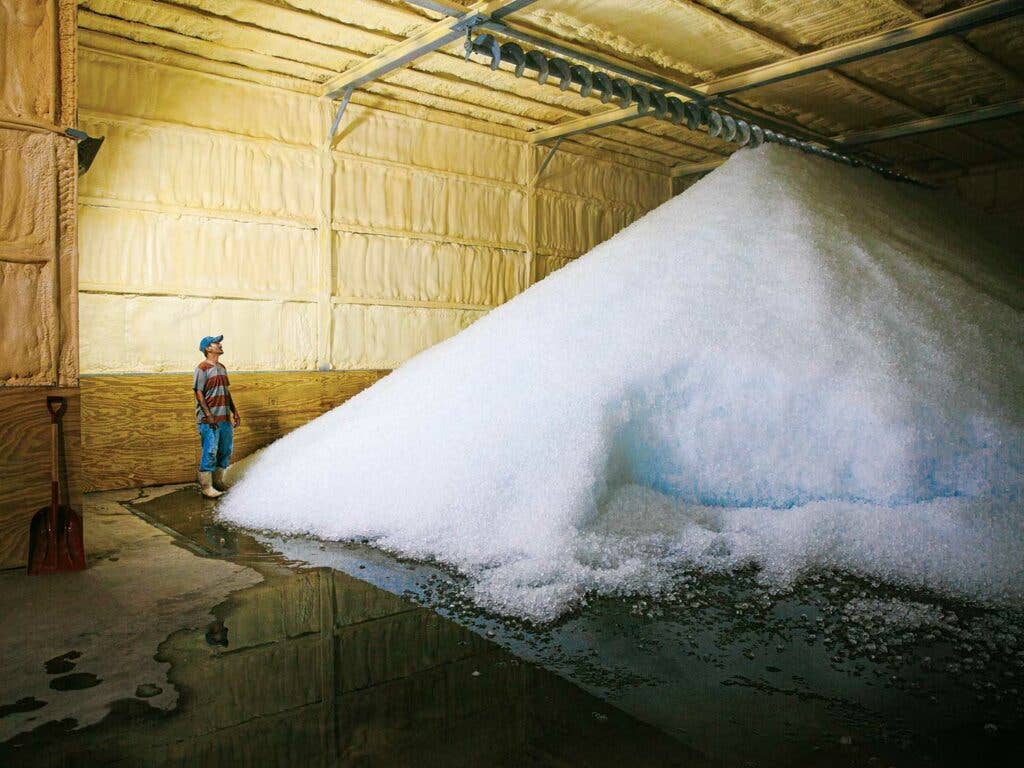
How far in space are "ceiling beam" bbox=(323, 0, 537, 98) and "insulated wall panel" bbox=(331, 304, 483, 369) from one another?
6.77 ft

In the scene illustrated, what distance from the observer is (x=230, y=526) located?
13.9ft

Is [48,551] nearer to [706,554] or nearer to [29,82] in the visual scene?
[29,82]

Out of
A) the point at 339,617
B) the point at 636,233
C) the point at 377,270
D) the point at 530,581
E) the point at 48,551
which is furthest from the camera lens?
the point at 377,270

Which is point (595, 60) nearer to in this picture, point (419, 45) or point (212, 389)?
point (419, 45)

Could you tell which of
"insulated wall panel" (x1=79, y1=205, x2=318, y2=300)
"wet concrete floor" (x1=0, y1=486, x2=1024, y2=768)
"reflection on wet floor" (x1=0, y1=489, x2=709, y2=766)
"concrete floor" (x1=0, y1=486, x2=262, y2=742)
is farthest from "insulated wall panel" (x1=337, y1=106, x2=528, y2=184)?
"reflection on wet floor" (x1=0, y1=489, x2=709, y2=766)

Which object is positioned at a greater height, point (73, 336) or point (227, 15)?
point (227, 15)

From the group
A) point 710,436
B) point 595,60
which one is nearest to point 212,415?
point 710,436

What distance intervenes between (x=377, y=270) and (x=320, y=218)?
78 centimetres

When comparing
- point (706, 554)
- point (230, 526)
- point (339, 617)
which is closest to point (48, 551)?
point (230, 526)

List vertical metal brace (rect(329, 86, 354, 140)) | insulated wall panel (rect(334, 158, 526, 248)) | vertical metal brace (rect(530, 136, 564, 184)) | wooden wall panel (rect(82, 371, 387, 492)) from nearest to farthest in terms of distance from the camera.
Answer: wooden wall panel (rect(82, 371, 387, 492)) < vertical metal brace (rect(329, 86, 354, 140)) < insulated wall panel (rect(334, 158, 526, 248)) < vertical metal brace (rect(530, 136, 564, 184))

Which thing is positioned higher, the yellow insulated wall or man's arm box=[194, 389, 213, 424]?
the yellow insulated wall

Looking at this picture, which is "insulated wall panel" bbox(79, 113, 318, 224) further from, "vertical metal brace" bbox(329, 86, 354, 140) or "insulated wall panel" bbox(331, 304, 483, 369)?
"insulated wall panel" bbox(331, 304, 483, 369)

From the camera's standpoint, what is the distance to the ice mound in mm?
3277

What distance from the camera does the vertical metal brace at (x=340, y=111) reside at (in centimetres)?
645
